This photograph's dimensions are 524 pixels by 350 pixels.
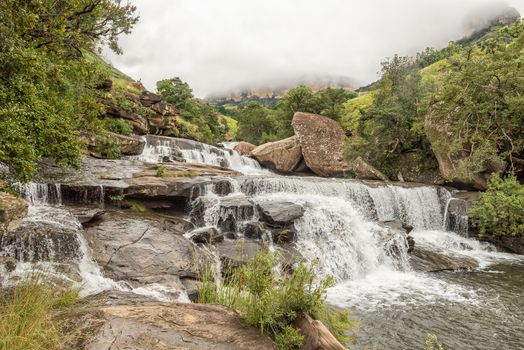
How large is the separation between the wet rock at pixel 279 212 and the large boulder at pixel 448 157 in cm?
1119

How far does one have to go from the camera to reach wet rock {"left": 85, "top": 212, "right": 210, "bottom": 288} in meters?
8.58

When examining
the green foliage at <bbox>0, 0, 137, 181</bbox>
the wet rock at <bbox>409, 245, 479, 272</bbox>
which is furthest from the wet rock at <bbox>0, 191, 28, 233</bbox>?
the wet rock at <bbox>409, 245, 479, 272</bbox>

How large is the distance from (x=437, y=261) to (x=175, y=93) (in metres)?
37.2

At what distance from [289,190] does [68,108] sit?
11.0 m

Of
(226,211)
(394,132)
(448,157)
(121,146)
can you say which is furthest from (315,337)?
(394,132)

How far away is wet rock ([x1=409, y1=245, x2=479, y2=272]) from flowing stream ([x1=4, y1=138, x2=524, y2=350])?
1.42 feet

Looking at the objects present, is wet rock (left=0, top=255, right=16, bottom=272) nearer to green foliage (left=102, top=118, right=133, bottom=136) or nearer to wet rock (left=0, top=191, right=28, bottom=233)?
wet rock (left=0, top=191, right=28, bottom=233)

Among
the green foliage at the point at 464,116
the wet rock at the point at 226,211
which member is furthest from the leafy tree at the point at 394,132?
the wet rock at the point at 226,211

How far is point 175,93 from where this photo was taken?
42.2m

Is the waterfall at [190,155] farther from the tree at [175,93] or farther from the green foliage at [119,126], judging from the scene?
the tree at [175,93]

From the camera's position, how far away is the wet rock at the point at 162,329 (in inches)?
135

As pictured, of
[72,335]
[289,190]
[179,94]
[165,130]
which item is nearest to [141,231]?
[72,335]

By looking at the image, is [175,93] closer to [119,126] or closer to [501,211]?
[119,126]

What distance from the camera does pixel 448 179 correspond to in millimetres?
20578
